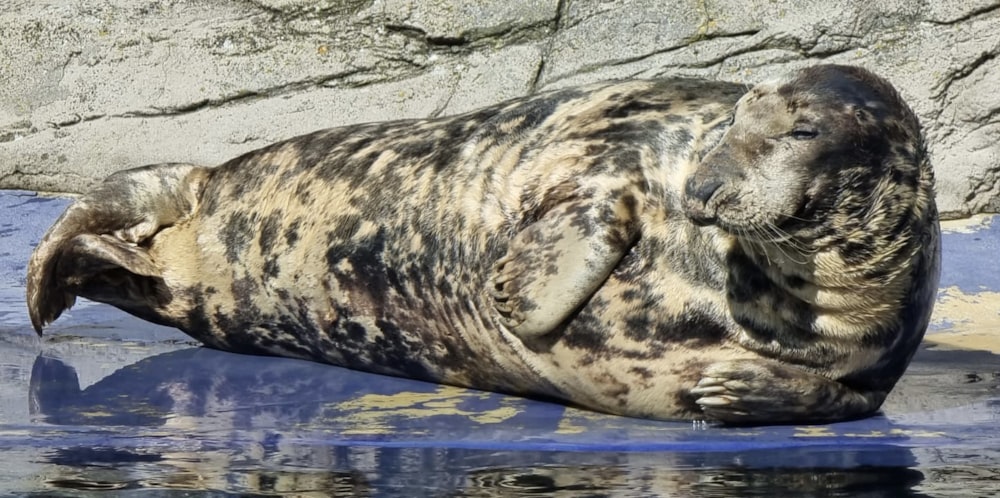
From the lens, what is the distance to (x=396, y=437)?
3.48 metres

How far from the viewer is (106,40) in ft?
21.2

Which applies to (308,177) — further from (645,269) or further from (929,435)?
(929,435)

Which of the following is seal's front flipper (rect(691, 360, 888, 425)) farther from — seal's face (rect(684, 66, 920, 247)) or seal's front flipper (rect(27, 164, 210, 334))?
seal's front flipper (rect(27, 164, 210, 334))

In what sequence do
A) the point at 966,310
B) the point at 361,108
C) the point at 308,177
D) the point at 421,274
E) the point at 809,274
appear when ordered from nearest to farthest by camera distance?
the point at 809,274, the point at 421,274, the point at 308,177, the point at 966,310, the point at 361,108

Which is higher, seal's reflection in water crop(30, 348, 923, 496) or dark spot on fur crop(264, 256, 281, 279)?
dark spot on fur crop(264, 256, 281, 279)

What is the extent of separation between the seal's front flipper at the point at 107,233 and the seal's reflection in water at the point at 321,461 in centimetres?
61

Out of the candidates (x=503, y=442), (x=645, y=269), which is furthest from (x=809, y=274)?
(x=503, y=442)

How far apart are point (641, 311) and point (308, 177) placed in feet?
4.38

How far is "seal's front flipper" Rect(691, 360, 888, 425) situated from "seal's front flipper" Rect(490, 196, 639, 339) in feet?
1.16

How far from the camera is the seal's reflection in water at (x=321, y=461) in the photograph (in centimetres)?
292

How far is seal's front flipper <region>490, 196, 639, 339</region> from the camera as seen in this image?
11.8 feet

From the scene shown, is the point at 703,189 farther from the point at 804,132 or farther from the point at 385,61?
the point at 385,61

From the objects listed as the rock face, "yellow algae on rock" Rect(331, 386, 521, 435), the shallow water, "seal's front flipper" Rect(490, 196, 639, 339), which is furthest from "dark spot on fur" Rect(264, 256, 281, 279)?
the rock face

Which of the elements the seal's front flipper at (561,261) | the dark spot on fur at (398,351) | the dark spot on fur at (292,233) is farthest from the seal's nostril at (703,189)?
the dark spot on fur at (292,233)
